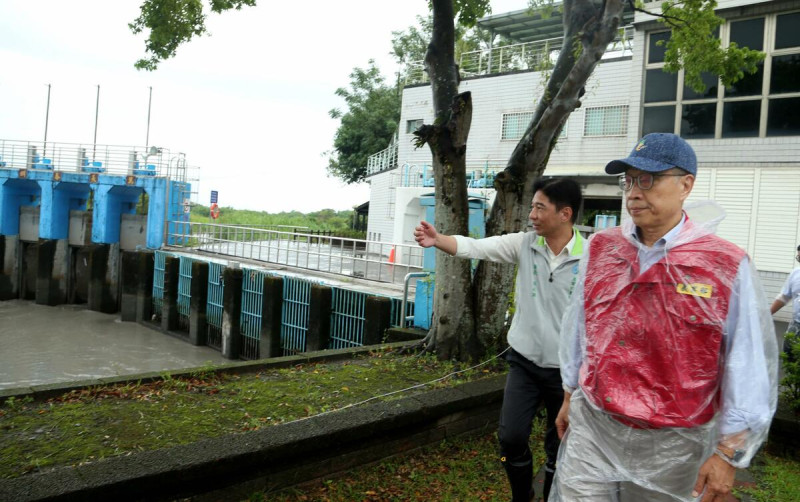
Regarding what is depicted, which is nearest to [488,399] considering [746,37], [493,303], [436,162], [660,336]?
[493,303]

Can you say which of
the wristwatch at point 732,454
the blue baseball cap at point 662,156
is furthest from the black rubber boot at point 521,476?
the blue baseball cap at point 662,156

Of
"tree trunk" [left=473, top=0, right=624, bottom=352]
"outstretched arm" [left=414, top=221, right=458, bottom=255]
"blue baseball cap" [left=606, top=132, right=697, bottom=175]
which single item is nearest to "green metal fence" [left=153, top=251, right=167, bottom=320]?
"tree trunk" [left=473, top=0, right=624, bottom=352]

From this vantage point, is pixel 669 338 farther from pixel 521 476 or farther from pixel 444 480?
pixel 444 480

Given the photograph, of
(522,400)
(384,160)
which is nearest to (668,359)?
(522,400)

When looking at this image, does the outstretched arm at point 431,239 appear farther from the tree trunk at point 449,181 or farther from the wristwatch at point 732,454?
the tree trunk at point 449,181

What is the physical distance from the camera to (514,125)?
887 inches

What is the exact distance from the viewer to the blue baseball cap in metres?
2.33

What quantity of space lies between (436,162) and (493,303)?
5.47ft

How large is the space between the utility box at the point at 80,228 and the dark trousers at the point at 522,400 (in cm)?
2541

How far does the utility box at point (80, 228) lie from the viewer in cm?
2553

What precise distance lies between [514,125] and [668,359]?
2116cm

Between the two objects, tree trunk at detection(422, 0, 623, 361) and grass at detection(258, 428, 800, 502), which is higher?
tree trunk at detection(422, 0, 623, 361)

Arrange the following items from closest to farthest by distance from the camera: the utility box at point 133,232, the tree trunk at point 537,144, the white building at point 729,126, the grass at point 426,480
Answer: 1. the grass at point 426,480
2. the tree trunk at point 537,144
3. the white building at point 729,126
4. the utility box at point 133,232

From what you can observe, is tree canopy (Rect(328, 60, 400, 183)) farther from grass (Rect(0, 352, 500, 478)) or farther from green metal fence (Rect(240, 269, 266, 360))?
grass (Rect(0, 352, 500, 478))
